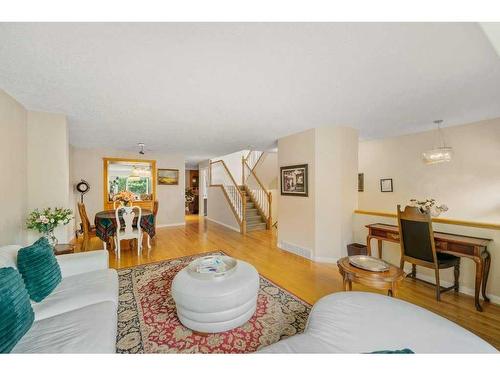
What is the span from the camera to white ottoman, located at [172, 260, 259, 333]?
168 cm

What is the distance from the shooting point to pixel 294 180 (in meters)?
4.06

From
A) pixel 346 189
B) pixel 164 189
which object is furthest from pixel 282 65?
pixel 164 189

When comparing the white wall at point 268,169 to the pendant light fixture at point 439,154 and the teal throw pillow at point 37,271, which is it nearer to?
the pendant light fixture at point 439,154

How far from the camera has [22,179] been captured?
2.57m

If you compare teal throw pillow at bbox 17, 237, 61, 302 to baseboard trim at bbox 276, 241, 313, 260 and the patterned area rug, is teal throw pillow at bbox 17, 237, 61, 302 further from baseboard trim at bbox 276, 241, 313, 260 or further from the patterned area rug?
baseboard trim at bbox 276, 241, 313, 260

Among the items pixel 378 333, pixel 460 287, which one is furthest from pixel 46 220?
pixel 460 287

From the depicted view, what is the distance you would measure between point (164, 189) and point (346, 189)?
5.64 metres

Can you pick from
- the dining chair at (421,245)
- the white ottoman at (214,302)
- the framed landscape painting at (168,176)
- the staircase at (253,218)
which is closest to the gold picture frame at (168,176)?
the framed landscape painting at (168,176)

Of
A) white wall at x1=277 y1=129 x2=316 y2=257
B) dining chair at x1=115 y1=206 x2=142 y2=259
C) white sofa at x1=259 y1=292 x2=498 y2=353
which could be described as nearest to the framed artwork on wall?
white wall at x1=277 y1=129 x2=316 y2=257

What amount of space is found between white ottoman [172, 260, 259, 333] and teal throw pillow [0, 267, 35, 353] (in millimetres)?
925

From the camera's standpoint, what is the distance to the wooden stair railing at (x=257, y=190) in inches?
246

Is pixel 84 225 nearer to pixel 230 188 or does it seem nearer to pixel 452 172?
pixel 230 188
